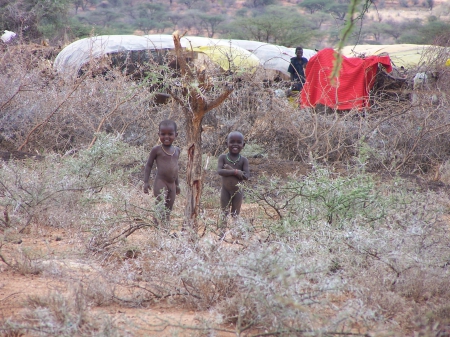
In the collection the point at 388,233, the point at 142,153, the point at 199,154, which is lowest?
the point at 142,153

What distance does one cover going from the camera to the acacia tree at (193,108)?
3.72 meters

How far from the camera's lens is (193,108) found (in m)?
3.89

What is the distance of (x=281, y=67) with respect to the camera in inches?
633

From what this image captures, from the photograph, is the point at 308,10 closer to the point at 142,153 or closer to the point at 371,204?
the point at 142,153

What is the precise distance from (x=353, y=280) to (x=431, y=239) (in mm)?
758

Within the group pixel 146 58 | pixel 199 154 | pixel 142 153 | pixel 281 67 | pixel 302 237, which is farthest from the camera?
pixel 281 67

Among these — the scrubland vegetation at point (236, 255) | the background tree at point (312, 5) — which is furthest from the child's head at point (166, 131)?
the background tree at point (312, 5)

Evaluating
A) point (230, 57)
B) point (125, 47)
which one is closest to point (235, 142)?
point (230, 57)

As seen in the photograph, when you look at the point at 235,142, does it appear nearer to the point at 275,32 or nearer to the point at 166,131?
the point at 166,131

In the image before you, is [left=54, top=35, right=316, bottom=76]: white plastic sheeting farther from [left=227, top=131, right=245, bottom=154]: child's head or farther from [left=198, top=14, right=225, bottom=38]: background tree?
[left=198, top=14, right=225, bottom=38]: background tree

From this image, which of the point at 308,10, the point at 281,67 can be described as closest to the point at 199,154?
the point at 281,67

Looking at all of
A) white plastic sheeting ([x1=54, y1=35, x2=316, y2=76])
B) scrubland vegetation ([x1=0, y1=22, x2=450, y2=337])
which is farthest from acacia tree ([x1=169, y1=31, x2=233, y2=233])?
white plastic sheeting ([x1=54, y1=35, x2=316, y2=76])

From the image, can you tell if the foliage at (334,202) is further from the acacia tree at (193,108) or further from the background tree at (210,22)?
the background tree at (210,22)

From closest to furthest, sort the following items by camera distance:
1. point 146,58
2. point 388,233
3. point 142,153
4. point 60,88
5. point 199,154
A: point 388,233 → point 199,154 → point 142,153 → point 60,88 → point 146,58
